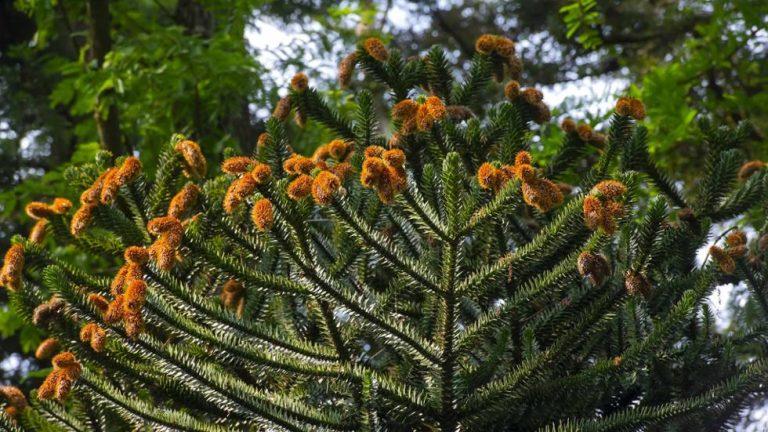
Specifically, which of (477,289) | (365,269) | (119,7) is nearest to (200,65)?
(119,7)

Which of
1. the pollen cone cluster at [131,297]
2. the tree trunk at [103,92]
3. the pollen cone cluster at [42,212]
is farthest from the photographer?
the tree trunk at [103,92]

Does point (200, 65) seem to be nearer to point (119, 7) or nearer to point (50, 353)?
point (119, 7)

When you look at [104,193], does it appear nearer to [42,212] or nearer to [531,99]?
[42,212]

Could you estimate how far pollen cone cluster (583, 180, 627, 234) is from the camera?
114 inches

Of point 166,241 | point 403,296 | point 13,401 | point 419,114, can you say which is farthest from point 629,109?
Answer: point 13,401

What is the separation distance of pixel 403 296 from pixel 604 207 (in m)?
0.89

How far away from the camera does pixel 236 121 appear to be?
695cm

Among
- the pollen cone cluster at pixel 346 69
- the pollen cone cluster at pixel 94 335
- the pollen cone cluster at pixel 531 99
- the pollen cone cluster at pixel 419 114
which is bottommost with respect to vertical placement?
the pollen cone cluster at pixel 94 335

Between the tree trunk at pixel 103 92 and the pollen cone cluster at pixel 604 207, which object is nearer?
the pollen cone cluster at pixel 604 207

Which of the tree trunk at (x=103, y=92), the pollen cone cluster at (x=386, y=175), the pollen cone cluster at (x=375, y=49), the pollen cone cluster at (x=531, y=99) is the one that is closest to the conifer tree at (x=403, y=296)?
the pollen cone cluster at (x=386, y=175)

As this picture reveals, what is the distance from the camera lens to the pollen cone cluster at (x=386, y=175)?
2.87 metres

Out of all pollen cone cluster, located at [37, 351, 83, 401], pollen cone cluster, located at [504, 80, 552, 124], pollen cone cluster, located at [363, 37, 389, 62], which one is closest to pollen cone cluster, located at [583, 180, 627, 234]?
pollen cone cluster, located at [504, 80, 552, 124]

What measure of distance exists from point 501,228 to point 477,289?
54 cm

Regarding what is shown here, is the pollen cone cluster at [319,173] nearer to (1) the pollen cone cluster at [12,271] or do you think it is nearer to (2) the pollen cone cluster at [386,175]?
(2) the pollen cone cluster at [386,175]
